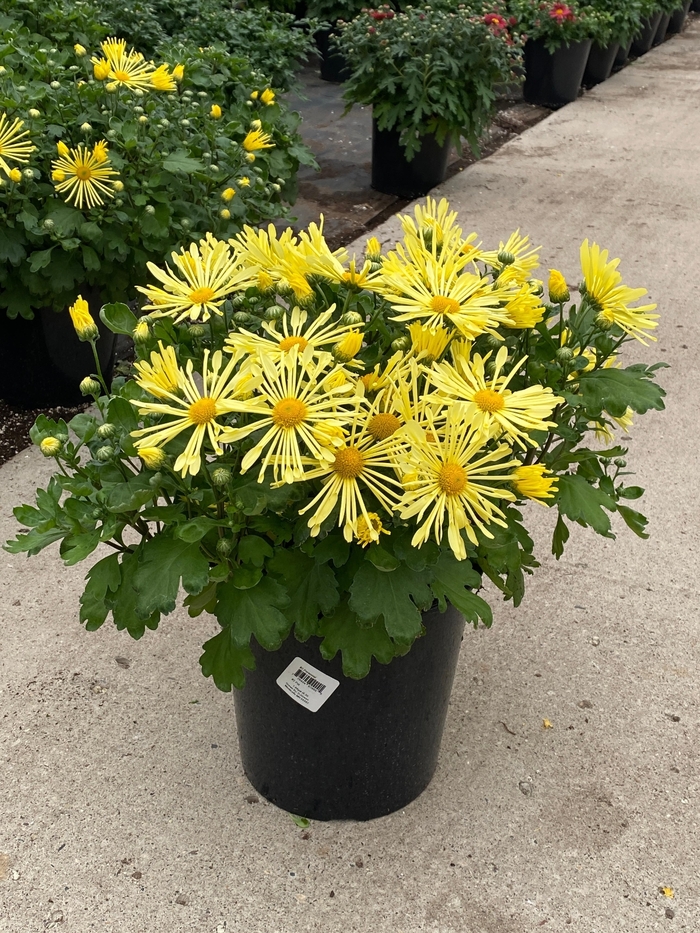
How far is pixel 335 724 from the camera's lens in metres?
1.67

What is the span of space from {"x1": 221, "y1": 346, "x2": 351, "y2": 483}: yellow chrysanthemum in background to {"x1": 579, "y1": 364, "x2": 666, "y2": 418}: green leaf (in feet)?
1.40

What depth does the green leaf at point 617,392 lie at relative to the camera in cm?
130

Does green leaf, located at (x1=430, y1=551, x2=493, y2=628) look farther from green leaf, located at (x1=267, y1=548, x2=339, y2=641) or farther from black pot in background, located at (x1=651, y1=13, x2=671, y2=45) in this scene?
black pot in background, located at (x1=651, y1=13, x2=671, y2=45)

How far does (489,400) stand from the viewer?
1.17 meters

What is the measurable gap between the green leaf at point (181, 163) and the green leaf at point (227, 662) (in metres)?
1.70

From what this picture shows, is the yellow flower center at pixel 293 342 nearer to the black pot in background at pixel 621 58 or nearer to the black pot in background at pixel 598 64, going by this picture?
the black pot in background at pixel 598 64

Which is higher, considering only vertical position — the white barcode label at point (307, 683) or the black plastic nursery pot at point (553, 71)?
the white barcode label at point (307, 683)

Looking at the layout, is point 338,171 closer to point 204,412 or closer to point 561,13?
point 561,13

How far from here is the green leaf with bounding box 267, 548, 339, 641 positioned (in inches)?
53.1

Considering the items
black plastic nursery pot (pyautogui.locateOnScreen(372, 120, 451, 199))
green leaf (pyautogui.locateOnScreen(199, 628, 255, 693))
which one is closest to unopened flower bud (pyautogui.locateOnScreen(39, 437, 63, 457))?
green leaf (pyautogui.locateOnScreen(199, 628, 255, 693))

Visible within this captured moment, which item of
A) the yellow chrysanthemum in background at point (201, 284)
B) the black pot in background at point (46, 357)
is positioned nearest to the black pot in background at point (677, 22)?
the black pot in background at point (46, 357)

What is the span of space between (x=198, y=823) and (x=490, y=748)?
0.67 meters

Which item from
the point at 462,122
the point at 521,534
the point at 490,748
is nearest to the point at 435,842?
the point at 490,748

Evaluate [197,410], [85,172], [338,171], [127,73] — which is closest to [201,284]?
[197,410]
